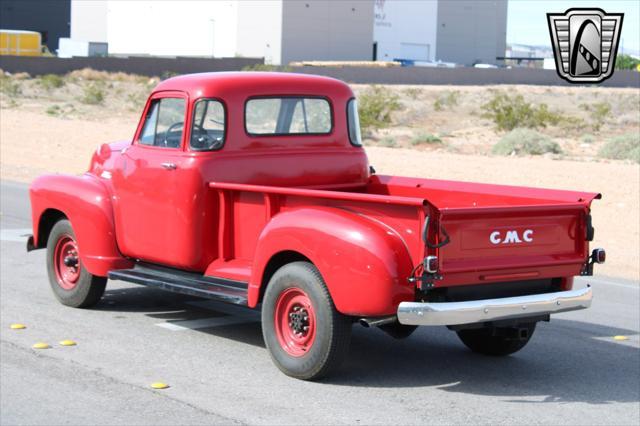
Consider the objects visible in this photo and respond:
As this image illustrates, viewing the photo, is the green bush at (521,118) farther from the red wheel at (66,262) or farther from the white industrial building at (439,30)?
the white industrial building at (439,30)

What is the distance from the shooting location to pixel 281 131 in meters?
8.66

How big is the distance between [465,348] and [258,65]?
201 feet

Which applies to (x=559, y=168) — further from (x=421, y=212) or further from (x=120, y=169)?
(x=421, y=212)

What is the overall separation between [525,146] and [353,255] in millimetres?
23789

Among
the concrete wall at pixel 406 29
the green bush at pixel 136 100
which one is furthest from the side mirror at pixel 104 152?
the concrete wall at pixel 406 29

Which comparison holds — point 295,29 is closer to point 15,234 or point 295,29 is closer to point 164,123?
point 15,234

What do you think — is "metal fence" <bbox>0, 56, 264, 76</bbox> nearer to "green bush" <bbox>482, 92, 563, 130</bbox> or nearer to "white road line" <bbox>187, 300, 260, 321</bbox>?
"green bush" <bbox>482, 92, 563, 130</bbox>

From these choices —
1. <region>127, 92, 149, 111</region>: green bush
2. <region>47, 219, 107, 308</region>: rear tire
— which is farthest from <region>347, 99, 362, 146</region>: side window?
<region>127, 92, 149, 111</region>: green bush

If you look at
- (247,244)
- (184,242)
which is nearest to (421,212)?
(247,244)

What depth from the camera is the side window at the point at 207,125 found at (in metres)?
8.29

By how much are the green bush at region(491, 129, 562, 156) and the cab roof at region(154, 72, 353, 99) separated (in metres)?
20.9

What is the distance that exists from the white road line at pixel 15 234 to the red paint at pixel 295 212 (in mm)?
3583

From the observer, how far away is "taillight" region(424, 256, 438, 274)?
21.1ft

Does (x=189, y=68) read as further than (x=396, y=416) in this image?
Yes
